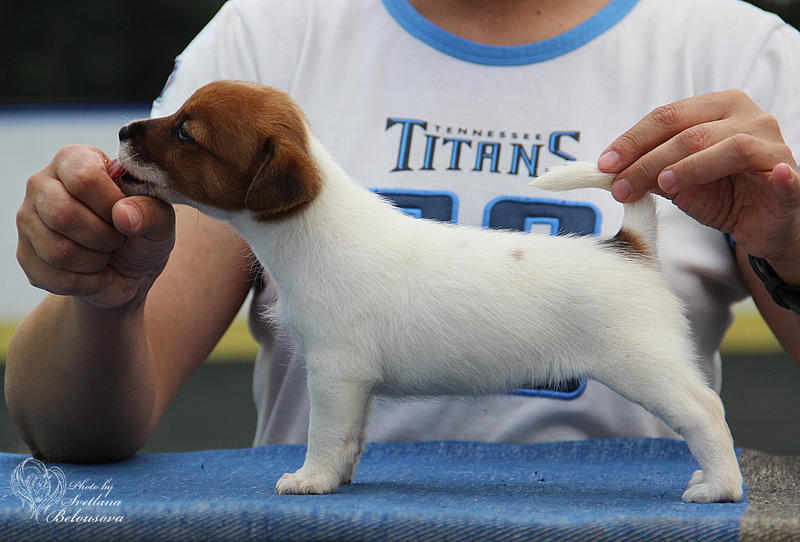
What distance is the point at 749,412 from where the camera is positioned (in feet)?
22.0

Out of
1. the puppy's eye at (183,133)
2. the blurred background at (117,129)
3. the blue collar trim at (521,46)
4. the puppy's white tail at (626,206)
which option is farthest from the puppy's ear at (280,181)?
the blurred background at (117,129)

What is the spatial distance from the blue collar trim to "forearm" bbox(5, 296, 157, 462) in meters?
1.13

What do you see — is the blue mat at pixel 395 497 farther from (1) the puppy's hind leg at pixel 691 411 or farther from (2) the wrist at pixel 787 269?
(2) the wrist at pixel 787 269

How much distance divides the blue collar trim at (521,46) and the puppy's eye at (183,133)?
3.51 feet

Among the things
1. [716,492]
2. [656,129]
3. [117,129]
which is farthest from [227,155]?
[117,129]

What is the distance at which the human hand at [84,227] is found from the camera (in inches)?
61.0

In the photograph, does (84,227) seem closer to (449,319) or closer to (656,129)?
(449,319)

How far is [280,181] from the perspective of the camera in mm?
1535

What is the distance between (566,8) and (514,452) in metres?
1.21

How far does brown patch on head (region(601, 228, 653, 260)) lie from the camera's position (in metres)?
1.65

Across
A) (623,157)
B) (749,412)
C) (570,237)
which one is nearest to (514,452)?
(570,237)

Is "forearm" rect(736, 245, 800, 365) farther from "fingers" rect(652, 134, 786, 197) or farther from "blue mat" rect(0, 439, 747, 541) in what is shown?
"fingers" rect(652, 134, 786, 197)

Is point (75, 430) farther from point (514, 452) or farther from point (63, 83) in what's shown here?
point (63, 83)

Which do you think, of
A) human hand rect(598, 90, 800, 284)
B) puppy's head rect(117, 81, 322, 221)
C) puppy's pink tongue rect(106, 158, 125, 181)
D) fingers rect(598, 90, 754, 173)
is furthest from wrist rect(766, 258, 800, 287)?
puppy's pink tongue rect(106, 158, 125, 181)
